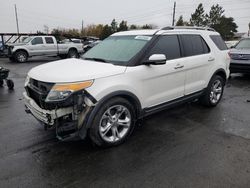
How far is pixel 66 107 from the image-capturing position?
10.2 feet

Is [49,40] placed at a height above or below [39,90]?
above

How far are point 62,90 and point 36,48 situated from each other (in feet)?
47.7

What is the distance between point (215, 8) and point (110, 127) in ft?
178

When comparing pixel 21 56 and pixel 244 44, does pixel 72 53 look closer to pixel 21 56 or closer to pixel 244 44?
pixel 21 56

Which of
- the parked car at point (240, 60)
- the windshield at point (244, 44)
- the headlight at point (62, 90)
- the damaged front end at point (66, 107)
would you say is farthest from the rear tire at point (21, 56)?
the headlight at point (62, 90)

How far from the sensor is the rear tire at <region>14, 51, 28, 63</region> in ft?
50.9

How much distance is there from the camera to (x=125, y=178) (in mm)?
2805

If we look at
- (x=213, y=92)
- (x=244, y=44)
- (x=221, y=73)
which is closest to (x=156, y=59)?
(x=213, y=92)

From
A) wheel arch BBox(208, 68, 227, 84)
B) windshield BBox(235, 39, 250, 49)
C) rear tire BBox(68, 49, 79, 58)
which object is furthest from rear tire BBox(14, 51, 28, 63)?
wheel arch BBox(208, 68, 227, 84)

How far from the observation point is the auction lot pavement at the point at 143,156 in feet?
9.11

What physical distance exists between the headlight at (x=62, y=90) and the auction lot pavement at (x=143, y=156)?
0.91 m

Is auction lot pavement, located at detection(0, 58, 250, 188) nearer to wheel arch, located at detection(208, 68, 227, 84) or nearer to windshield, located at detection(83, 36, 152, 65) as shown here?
wheel arch, located at detection(208, 68, 227, 84)

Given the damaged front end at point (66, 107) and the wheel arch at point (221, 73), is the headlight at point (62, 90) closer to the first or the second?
the damaged front end at point (66, 107)

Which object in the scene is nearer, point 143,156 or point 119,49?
point 143,156
